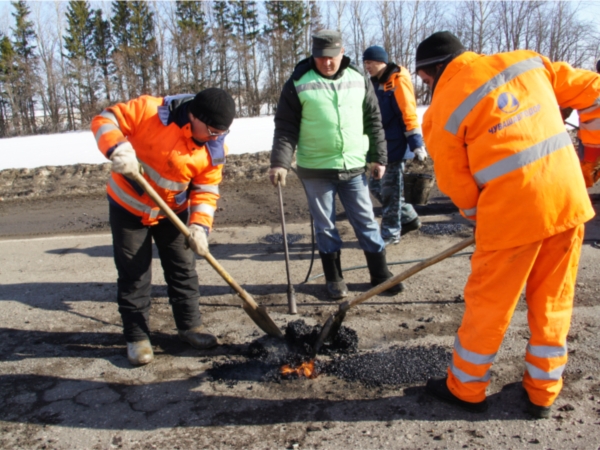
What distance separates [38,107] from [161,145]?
37853 millimetres

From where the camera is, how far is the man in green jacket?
161 inches

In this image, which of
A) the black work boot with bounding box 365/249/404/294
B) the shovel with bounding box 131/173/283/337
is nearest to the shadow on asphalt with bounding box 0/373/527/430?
the shovel with bounding box 131/173/283/337

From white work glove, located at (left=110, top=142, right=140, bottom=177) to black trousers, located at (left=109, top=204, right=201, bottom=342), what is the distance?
50 centimetres

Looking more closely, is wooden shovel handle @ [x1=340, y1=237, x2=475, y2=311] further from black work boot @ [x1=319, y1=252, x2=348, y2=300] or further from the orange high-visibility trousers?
black work boot @ [x1=319, y1=252, x2=348, y2=300]

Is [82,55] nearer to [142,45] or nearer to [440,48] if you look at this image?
[142,45]

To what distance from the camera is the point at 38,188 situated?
9703mm

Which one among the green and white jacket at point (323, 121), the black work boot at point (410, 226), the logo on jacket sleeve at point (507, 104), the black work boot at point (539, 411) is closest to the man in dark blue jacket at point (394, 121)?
the black work boot at point (410, 226)

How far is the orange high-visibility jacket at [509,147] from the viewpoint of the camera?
239 cm

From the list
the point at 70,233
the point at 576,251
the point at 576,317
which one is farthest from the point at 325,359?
the point at 70,233

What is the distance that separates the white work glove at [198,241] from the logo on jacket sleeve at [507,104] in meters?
1.90

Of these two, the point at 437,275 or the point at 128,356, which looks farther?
the point at 437,275

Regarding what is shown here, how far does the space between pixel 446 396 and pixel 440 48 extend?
1.85 meters

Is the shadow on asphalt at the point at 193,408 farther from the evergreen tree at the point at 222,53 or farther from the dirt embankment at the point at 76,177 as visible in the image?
the evergreen tree at the point at 222,53

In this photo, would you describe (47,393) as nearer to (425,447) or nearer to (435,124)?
(425,447)
